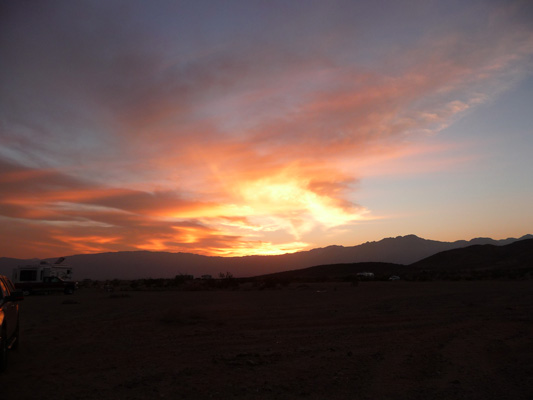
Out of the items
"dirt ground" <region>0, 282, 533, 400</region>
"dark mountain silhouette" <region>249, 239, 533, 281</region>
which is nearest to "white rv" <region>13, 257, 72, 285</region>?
"dirt ground" <region>0, 282, 533, 400</region>

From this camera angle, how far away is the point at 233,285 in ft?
178

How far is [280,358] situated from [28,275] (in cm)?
3972

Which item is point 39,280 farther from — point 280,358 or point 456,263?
point 456,263

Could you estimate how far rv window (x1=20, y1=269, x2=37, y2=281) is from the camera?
42.5 meters

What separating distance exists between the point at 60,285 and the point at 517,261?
3785 inches

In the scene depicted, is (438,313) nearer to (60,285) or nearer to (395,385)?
(395,385)

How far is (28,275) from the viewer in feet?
140

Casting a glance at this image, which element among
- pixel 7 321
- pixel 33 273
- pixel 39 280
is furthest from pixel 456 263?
pixel 7 321

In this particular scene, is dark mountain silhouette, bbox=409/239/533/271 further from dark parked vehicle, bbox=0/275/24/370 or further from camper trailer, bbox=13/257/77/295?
dark parked vehicle, bbox=0/275/24/370

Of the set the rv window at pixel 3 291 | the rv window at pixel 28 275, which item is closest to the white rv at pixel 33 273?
the rv window at pixel 28 275

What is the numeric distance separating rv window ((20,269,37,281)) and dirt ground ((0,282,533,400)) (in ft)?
88.9

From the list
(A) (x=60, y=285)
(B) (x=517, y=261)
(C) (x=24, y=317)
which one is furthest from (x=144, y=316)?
(B) (x=517, y=261)

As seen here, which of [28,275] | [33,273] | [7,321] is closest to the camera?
[7,321]

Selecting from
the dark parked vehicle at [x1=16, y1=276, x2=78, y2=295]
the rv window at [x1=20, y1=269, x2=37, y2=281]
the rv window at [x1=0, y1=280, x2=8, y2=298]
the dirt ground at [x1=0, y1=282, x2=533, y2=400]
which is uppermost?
the rv window at [x1=20, y1=269, x2=37, y2=281]
